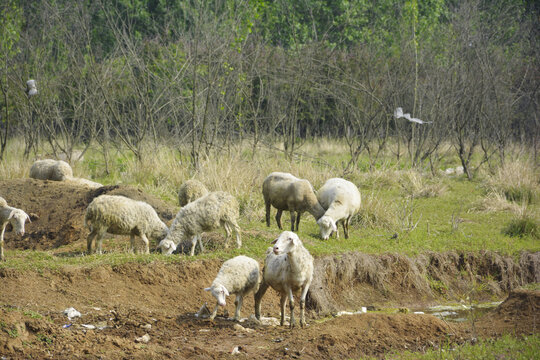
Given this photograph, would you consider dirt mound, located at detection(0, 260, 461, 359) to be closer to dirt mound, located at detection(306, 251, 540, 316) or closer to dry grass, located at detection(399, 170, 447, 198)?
dirt mound, located at detection(306, 251, 540, 316)

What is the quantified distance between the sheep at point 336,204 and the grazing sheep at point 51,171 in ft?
18.5

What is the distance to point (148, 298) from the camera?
8.66 metres

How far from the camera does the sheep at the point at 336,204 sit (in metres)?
11.5

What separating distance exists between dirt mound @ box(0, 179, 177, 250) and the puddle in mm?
4532

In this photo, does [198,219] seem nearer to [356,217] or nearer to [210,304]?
[210,304]

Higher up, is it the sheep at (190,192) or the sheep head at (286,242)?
the sheep head at (286,242)

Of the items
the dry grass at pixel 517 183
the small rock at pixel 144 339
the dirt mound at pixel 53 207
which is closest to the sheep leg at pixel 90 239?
the dirt mound at pixel 53 207

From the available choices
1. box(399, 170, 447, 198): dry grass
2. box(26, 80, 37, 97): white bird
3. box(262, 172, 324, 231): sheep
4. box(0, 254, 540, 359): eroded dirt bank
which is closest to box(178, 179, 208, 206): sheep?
box(262, 172, 324, 231): sheep

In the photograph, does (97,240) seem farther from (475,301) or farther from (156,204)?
(475,301)

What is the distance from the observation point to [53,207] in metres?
12.1

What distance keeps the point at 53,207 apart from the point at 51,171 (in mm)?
2777

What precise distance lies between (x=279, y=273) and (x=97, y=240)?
3.08 meters

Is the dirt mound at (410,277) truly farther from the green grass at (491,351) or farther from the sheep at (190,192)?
the sheep at (190,192)

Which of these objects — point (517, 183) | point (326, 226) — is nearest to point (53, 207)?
point (326, 226)
